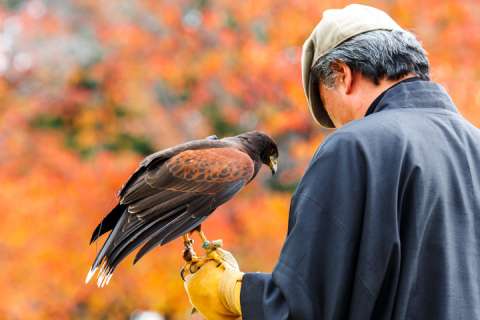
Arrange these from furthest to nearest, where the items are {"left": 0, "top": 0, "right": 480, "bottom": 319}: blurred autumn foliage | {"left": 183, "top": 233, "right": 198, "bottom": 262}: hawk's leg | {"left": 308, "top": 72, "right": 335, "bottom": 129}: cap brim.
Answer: {"left": 0, "top": 0, "right": 480, "bottom": 319}: blurred autumn foliage → {"left": 183, "top": 233, "right": 198, "bottom": 262}: hawk's leg → {"left": 308, "top": 72, "right": 335, "bottom": 129}: cap brim

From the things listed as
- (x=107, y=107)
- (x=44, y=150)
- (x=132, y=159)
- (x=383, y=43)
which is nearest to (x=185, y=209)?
(x=383, y=43)

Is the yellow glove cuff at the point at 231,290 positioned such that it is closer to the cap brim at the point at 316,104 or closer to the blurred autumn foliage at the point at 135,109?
the cap brim at the point at 316,104

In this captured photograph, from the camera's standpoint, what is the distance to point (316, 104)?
8.89 ft

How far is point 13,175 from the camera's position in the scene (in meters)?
9.59

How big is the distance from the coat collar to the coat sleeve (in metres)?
A: 0.28

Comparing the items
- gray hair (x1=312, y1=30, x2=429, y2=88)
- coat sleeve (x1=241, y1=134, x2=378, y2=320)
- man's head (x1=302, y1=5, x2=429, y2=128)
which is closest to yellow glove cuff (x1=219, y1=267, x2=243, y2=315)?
coat sleeve (x1=241, y1=134, x2=378, y2=320)

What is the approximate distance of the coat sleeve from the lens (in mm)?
2018

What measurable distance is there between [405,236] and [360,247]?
14 centimetres

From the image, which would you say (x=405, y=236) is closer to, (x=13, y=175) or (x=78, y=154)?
(x=13, y=175)

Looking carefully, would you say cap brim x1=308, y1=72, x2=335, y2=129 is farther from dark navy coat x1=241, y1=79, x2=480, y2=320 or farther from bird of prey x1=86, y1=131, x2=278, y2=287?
bird of prey x1=86, y1=131, x2=278, y2=287

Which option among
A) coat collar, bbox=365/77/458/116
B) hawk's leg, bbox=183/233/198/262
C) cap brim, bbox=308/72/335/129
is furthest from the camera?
hawk's leg, bbox=183/233/198/262

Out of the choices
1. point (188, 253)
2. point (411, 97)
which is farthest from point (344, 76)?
point (188, 253)

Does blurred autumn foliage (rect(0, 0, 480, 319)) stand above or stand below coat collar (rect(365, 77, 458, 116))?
below

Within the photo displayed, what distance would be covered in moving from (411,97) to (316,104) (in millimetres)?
488
